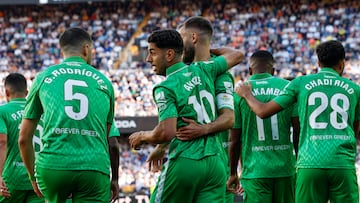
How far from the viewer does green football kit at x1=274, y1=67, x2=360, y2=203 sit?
7.44m

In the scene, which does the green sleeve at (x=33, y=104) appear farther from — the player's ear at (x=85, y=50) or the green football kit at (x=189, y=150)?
the green football kit at (x=189, y=150)

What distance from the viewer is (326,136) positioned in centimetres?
744

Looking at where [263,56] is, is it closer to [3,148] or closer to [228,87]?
[228,87]

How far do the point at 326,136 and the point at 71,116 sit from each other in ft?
8.67

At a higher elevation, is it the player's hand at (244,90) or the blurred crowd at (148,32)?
the blurred crowd at (148,32)

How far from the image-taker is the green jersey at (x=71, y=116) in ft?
20.4

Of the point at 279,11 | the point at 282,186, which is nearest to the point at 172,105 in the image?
the point at 282,186

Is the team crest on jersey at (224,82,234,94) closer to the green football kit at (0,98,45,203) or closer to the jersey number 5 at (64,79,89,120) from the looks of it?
the jersey number 5 at (64,79,89,120)

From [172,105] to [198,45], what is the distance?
43.4 inches

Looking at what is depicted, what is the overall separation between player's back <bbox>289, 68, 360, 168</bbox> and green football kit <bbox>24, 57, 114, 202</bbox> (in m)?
2.19

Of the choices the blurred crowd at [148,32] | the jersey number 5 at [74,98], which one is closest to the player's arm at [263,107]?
the jersey number 5 at [74,98]

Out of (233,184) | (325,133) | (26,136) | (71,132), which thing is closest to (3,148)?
(26,136)

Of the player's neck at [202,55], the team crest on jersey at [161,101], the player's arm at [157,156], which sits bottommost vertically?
the player's arm at [157,156]

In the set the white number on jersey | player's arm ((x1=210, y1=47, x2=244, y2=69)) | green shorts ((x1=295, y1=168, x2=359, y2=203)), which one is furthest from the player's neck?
green shorts ((x1=295, y1=168, x2=359, y2=203))
